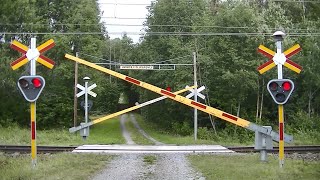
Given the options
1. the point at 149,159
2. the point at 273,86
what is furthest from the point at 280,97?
the point at 149,159

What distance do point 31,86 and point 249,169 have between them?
6209mm

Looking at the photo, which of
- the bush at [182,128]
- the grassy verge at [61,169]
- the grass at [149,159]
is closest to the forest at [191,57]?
the bush at [182,128]

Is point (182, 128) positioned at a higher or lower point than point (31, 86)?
lower

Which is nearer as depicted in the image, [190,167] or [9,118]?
[190,167]

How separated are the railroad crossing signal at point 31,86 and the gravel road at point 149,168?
268cm

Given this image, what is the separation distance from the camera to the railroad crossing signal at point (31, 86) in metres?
11.7

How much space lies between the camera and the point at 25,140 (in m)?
27.8

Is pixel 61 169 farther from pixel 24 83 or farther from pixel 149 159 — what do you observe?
pixel 149 159

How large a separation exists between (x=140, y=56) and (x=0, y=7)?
34912 mm

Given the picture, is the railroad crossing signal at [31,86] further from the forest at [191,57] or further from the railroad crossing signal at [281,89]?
the forest at [191,57]

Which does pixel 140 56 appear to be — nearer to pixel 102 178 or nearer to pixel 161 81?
pixel 161 81

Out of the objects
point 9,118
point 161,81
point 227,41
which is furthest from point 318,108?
point 9,118

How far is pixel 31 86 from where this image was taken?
38.4 ft

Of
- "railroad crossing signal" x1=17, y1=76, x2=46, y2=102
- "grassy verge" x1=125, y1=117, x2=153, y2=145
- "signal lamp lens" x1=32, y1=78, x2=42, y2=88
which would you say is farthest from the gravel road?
"grassy verge" x1=125, y1=117, x2=153, y2=145
